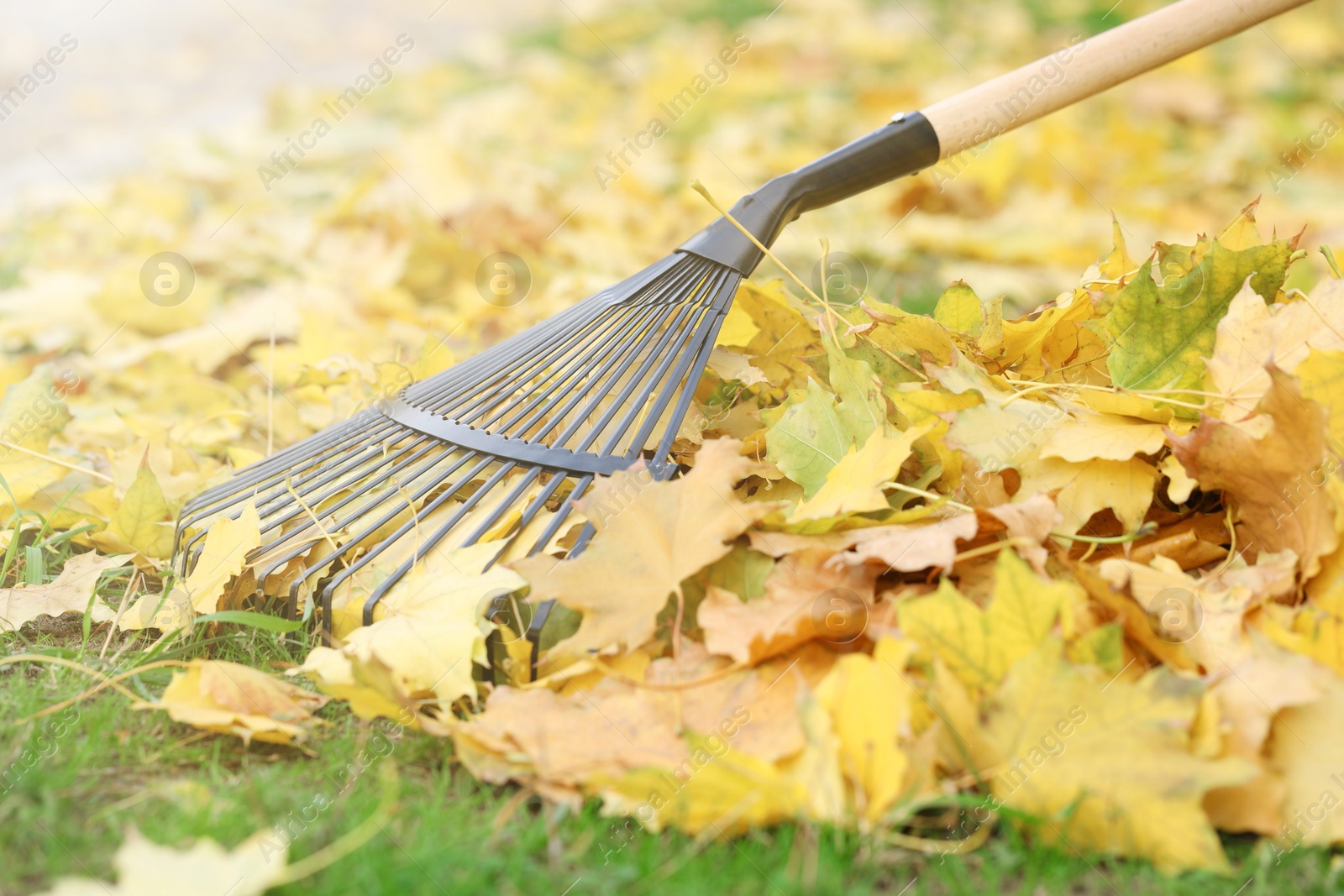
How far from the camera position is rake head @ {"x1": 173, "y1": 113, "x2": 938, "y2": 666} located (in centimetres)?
107

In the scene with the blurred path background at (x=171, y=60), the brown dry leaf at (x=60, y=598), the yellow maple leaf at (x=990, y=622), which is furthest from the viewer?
the blurred path background at (x=171, y=60)

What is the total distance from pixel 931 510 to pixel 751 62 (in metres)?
4.43

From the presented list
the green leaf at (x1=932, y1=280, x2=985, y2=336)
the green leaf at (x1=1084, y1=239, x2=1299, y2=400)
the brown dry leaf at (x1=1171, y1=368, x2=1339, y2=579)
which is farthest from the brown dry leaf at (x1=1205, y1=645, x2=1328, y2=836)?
the green leaf at (x1=932, y1=280, x2=985, y2=336)

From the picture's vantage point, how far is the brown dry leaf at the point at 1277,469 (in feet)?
2.82

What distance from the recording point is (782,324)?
1.32 metres

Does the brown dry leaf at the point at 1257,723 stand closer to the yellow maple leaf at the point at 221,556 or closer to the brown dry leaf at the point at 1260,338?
the brown dry leaf at the point at 1260,338

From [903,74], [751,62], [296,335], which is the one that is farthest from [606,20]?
[296,335]

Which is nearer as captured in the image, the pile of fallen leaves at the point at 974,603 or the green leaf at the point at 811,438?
the pile of fallen leaves at the point at 974,603

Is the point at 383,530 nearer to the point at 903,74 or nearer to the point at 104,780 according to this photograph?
the point at 104,780

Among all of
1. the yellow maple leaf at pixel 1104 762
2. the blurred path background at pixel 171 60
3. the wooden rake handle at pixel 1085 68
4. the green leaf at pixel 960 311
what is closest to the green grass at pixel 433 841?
the yellow maple leaf at pixel 1104 762

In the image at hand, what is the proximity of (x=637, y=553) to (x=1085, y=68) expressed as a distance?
3.31 ft

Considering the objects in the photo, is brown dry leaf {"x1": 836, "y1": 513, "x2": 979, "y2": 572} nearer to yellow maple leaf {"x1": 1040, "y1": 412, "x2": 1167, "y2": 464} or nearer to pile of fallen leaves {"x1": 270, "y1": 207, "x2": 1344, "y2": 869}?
pile of fallen leaves {"x1": 270, "y1": 207, "x2": 1344, "y2": 869}

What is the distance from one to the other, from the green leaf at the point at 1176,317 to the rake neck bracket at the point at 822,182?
40 centimetres

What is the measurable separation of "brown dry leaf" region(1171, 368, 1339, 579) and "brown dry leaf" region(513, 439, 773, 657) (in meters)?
0.46
